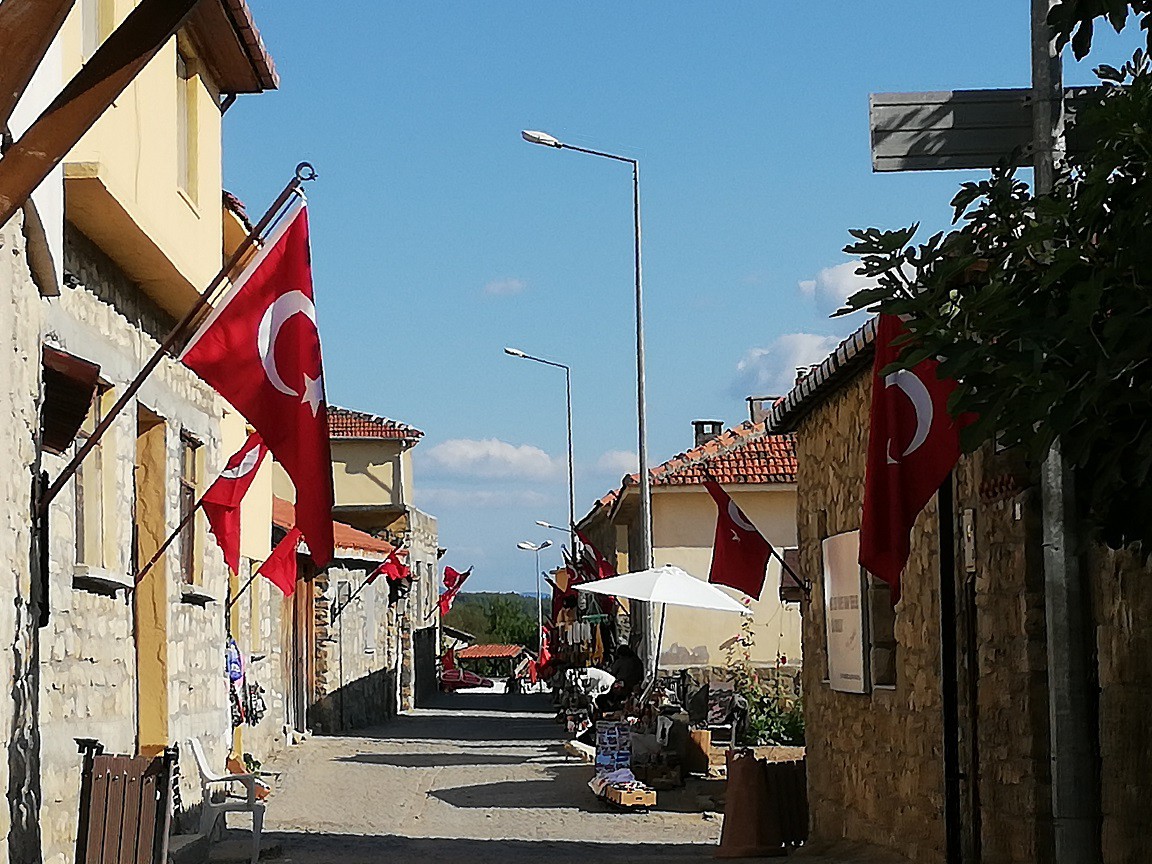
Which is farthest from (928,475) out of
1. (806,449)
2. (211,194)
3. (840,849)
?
(211,194)

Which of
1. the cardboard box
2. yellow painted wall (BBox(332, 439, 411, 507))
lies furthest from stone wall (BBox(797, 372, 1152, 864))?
yellow painted wall (BBox(332, 439, 411, 507))

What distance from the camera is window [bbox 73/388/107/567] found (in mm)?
10461

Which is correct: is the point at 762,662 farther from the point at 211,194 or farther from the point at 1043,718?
the point at 1043,718

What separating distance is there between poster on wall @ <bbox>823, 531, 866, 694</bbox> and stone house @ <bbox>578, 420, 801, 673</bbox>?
48.7 ft

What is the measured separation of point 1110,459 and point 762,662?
24.1m

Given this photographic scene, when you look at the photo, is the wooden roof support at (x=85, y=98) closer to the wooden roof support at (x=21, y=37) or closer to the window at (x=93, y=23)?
the wooden roof support at (x=21, y=37)

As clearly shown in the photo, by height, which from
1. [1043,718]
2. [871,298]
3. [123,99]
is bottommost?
[1043,718]

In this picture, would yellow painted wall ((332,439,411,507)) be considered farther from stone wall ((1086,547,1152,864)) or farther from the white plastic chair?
stone wall ((1086,547,1152,864))

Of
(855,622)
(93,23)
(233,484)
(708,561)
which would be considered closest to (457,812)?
(233,484)

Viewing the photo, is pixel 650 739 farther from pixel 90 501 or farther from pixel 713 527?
pixel 713 527

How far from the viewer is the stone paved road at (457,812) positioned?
47.7 ft

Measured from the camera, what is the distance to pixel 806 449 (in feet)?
49.6

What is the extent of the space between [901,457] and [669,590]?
11.8m

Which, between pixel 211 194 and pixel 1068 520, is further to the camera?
pixel 211 194
